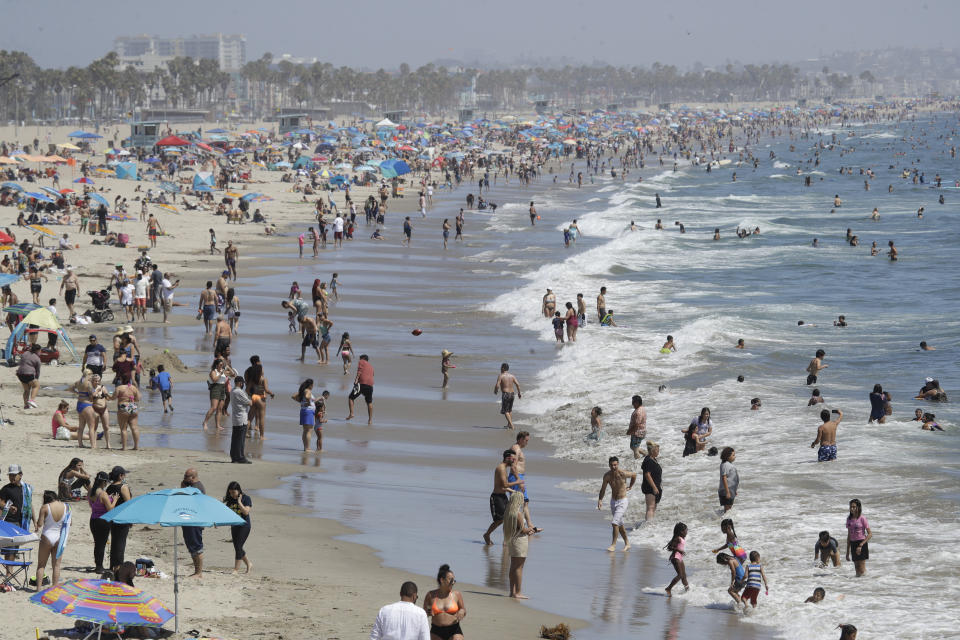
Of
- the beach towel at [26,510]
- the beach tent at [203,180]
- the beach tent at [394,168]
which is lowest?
the beach towel at [26,510]

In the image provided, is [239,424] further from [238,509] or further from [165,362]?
[165,362]

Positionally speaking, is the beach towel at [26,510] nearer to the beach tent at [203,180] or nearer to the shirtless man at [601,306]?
the shirtless man at [601,306]

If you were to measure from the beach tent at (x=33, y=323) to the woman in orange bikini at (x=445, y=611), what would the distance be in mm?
13504

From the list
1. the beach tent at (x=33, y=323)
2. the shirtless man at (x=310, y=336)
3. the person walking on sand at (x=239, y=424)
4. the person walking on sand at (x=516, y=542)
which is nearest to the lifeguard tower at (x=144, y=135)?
the shirtless man at (x=310, y=336)

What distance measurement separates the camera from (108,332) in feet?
82.7

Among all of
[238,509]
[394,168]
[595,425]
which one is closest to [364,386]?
[595,425]

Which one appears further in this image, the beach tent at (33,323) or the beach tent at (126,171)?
the beach tent at (126,171)

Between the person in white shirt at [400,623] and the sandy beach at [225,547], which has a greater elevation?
the person in white shirt at [400,623]

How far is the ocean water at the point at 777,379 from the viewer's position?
12.7 metres

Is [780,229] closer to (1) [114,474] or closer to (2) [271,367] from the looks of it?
(2) [271,367]

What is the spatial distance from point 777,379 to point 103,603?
1695 cm

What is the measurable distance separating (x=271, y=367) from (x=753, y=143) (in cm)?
12626

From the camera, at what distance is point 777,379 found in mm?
23156

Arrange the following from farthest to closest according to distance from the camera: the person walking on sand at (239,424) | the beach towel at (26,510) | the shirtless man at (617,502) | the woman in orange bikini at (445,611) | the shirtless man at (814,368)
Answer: the shirtless man at (814,368) < the person walking on sand at (239,424) < the shirtless man at (617,502) < the beach towel at (26,510) < the woman in orange bikini at (445,611)
